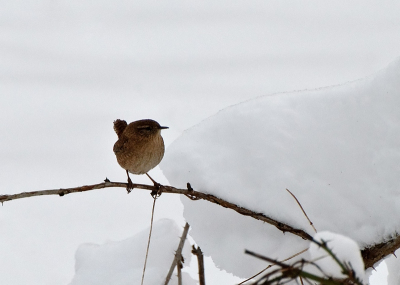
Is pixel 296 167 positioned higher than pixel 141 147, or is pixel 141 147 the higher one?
pixel 141 147

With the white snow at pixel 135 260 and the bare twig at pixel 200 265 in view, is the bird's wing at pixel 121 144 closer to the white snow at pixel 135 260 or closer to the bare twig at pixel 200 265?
the white snow at pixel 135 260

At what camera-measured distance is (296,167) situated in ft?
5.77

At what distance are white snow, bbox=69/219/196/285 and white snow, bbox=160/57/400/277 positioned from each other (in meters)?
0.61

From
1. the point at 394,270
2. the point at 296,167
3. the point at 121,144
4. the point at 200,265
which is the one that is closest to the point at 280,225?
the point at 296,167

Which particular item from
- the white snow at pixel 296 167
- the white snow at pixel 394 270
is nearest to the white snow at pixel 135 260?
the white snow at pixel 296 167

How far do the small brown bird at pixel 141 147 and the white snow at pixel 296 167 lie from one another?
0.40m

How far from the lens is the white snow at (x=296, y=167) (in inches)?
64.1

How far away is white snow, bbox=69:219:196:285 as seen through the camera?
7.62ft

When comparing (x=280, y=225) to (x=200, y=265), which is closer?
(x=280, y=225)

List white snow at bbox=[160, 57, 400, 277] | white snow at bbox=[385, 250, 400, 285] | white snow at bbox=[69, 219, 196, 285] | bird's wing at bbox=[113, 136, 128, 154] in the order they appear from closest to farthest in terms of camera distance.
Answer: white snow at bbox=[160, 57, 400, 277]
white snow at bbox=[385, 250, 400, 285]
white snow at bbox=[69, 219, 196, 285]
bird's wing at bbox=[113, 136, 128, 154]

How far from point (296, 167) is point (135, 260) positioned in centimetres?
115

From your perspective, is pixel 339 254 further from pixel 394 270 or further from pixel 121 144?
pixel 121 144

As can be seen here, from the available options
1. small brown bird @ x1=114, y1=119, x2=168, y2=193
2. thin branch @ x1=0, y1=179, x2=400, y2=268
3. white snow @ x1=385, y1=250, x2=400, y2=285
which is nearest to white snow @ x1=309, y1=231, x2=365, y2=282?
thin branch @ x1=0, y1=179, x2=400, y2=268

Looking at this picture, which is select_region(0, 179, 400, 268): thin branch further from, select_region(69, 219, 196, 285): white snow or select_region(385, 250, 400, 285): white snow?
select_region(69, 219, 196, 285): white snow
